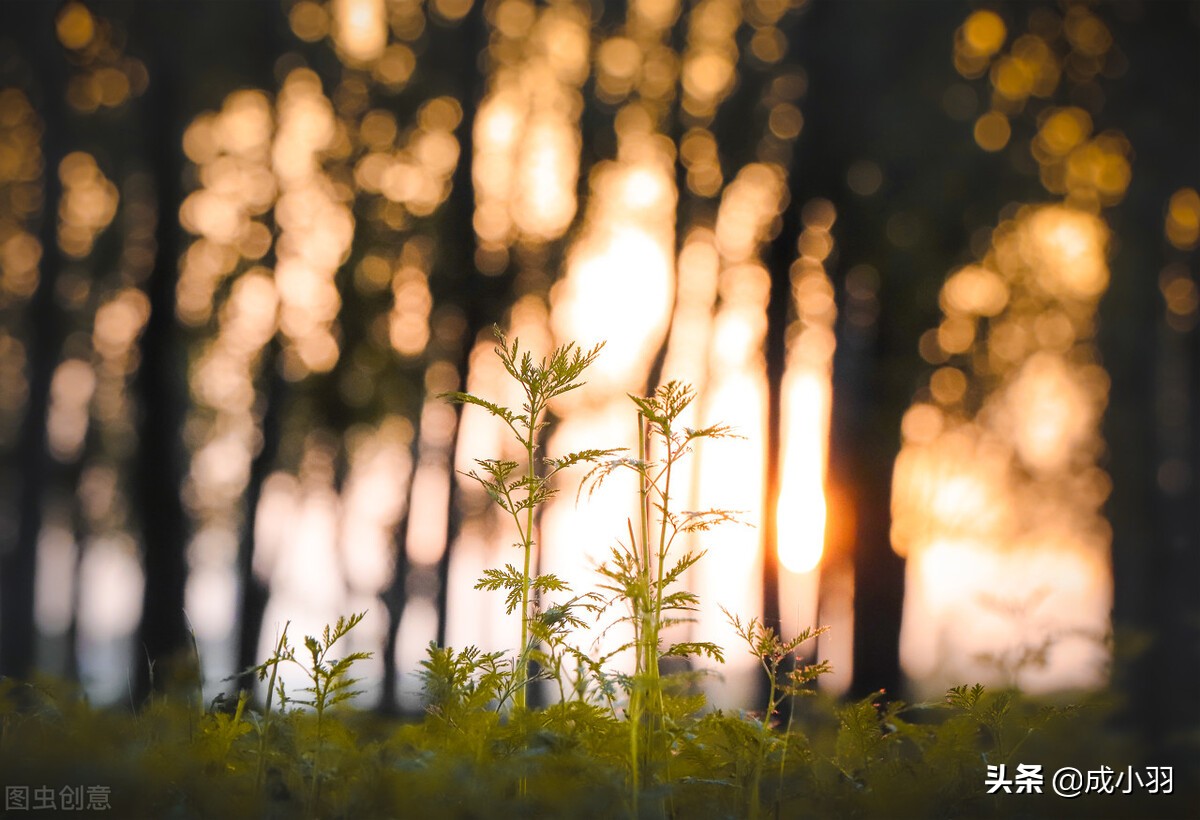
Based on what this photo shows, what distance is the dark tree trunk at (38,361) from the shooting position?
419 inches

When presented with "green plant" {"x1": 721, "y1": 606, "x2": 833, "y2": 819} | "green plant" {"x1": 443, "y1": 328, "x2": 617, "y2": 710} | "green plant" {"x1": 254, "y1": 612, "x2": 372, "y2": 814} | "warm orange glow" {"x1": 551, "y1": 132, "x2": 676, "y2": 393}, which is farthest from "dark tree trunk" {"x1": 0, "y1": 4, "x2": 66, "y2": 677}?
"green plant" {"x1": 721, "y1": 606, "x2": 833, "y2": 819}

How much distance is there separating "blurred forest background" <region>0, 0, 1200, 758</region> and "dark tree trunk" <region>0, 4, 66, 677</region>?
38 millimetres

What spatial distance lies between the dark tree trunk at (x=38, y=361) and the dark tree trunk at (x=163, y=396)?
984mm

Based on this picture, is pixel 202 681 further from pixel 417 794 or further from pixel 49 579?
pixel 49 579

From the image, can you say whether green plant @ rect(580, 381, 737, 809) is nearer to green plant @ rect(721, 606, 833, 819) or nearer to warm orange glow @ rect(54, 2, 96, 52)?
green plant @ rect(721, 606, 833, 819)

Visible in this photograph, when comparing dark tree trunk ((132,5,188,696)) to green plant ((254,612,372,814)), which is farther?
dark tree trunk ((132,5,188,696))

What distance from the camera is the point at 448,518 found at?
480 inches

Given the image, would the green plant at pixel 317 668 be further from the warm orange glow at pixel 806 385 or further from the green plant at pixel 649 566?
the warm orange glow at pixel 806 385

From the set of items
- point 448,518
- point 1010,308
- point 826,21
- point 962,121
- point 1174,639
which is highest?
point 826,21

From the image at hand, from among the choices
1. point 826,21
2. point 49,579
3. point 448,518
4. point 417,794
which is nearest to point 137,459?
point 49,579

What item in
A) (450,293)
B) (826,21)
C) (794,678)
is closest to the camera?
(794,678)

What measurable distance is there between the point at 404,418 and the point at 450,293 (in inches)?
66.9

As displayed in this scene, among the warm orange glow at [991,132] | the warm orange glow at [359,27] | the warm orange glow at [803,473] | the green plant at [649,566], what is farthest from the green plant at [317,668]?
the warm orange glow at [359,27]

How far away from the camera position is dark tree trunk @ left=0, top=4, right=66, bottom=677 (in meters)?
10.6
